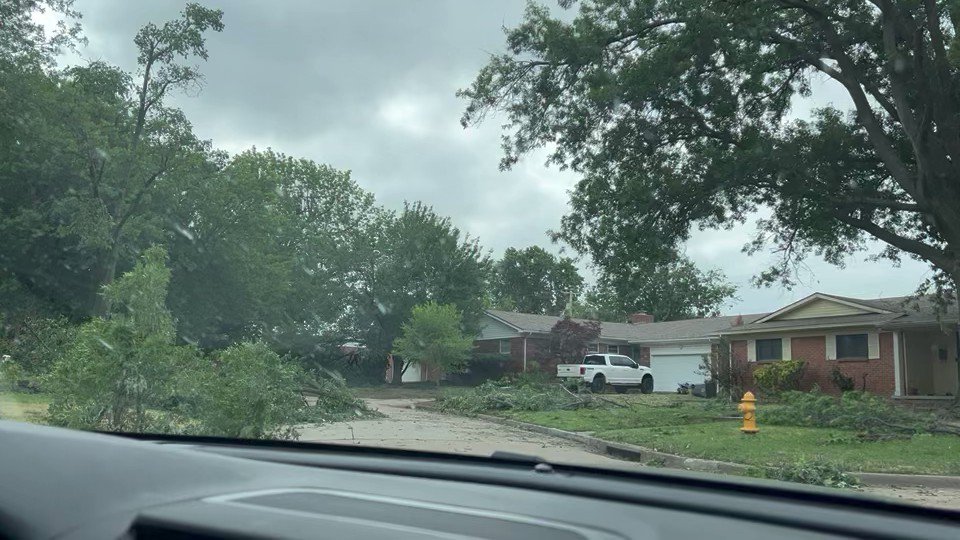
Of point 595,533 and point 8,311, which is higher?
point 8,311

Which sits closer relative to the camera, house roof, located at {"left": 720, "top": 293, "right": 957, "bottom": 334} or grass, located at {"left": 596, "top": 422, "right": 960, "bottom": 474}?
grass, located at {"left": 596, "top": 422, "right": 960, "bottom": 474}

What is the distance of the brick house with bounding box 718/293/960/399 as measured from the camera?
29016 mm

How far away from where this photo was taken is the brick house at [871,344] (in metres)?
29.0

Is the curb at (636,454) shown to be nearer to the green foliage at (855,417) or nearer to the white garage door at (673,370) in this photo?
the green foliage at (855,417)

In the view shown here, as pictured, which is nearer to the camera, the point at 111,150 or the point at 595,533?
the point at 595,533

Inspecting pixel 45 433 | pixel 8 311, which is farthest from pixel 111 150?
pixel 45 433

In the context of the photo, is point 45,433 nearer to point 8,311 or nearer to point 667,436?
point 667,436

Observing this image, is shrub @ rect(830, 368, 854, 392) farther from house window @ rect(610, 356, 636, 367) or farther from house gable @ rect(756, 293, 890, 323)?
house window @ rect(610, 356, 636, 367)

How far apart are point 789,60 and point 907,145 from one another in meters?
3.74

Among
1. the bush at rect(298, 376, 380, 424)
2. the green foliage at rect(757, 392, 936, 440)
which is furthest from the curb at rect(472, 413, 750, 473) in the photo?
the green foliage at rect(757, 392, 936, 440)

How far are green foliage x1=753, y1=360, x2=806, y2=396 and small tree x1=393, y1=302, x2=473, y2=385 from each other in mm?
13470

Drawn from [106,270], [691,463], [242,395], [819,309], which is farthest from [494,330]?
[242,395]

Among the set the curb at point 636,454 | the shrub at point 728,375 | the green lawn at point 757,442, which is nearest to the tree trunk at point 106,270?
the green lawn at point 757,442

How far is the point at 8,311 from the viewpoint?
A: 30406mm
